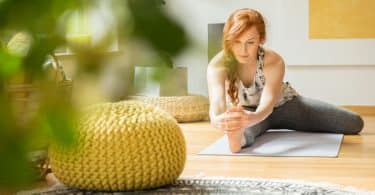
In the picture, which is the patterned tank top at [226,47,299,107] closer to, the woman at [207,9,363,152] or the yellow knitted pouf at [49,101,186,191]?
the woman at [207,9,363,152]

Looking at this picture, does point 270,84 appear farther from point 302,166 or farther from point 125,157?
point 125,157

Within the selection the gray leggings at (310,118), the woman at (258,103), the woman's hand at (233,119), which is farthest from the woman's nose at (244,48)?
the gray leggings at (310,118)

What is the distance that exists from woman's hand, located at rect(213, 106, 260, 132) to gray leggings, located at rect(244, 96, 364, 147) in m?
0.54

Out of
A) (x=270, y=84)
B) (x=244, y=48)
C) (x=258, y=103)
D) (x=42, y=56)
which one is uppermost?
(x=42, y=56)

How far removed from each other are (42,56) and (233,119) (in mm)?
2570

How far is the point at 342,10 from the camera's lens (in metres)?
4.16

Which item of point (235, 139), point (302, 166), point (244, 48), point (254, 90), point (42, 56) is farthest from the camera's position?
point (254, 90)

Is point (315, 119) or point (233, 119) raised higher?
point (233, 119)

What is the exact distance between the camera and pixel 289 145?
302 centimetres

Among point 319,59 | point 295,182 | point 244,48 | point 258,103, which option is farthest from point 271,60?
point 319,59

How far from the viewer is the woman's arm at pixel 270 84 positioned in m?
2.93

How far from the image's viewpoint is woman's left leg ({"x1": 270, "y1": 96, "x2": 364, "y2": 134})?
3.34 meters

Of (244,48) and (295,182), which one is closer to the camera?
(295,182)

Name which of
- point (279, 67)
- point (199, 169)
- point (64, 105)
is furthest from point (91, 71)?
point (279, 67)
